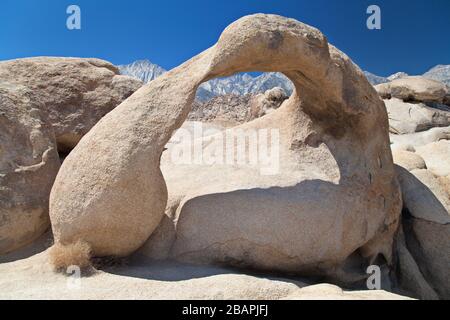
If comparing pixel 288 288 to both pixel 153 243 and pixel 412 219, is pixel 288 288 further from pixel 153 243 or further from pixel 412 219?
pixel 412 219

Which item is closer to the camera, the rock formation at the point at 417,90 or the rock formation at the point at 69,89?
the rock formation at the point at 69,89

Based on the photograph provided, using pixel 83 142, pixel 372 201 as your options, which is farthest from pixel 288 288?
pixel 83 142

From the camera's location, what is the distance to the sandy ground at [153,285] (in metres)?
2.59

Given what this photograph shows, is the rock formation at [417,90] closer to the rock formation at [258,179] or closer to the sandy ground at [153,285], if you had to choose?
the rock formation at [258,179]

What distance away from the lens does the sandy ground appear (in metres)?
2.59

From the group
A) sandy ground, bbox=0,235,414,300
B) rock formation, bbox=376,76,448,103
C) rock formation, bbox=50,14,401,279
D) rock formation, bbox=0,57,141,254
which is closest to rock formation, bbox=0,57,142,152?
rock formation, bbox=0,57,141,254

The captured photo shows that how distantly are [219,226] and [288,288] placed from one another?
0.75 metres

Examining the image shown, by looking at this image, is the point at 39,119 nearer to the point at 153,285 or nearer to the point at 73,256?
the point at 73,256

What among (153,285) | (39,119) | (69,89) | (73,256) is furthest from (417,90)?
(73,256)

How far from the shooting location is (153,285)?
2742 mm

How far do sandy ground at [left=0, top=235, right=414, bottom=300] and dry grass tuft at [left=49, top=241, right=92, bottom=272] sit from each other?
76 millimetres

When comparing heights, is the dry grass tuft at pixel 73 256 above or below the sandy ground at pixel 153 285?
above

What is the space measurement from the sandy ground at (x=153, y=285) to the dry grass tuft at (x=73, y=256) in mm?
76

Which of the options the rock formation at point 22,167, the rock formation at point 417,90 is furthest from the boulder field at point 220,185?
the rock formation at point 417,90
